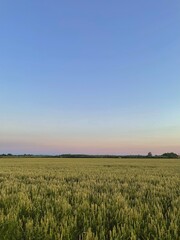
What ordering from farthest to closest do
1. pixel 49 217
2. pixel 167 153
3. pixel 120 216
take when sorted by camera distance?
1. pixel 167 153
2. pixel 120 216
3. pixel 49 217

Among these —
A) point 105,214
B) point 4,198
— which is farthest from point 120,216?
point 4,198

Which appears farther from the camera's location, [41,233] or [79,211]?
[79,211]

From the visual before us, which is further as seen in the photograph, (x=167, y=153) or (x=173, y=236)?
(x=167, y=153)

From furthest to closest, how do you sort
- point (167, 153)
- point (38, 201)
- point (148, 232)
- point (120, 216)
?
point (167, 153), point (38, 201), point (120, 216), point (148, 232)

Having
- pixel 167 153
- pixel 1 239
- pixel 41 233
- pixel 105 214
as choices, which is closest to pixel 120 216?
pixel 105 214

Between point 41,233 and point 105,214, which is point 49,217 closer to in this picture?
point 41,233

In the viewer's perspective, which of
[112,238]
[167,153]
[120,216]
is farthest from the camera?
[167,153]

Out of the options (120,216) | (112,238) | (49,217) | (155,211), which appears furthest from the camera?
(155,211)

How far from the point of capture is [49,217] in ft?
14.6

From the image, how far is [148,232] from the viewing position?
13.1 feet

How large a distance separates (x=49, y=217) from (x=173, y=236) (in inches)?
71.6

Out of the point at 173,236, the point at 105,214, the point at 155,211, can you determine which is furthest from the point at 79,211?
the point at 173,236

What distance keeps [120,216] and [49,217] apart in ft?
3.79

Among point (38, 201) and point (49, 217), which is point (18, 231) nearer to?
point (49, 217)
